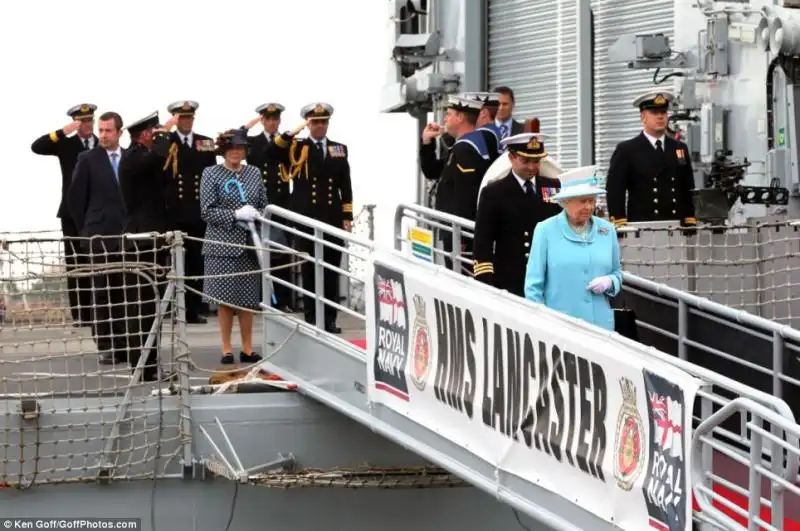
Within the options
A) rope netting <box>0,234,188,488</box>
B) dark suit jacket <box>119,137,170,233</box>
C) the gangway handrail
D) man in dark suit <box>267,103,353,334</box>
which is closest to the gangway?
the gangway handrail

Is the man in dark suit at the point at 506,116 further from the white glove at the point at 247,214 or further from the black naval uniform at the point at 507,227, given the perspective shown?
the black naval uniform at the point at 507,227

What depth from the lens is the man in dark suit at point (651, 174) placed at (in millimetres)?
11039

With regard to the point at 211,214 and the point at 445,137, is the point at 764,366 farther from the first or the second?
the point at 445,137

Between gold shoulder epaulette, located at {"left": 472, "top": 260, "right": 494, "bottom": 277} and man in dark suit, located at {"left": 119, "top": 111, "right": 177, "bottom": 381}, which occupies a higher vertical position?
man in dark suit, located at {"left": 119, "top": 111, "right": 177, "bottom": 381}

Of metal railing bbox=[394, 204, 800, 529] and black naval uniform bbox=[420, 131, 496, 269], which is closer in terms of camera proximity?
metal railing bbox=[394, 204, 800, 529]

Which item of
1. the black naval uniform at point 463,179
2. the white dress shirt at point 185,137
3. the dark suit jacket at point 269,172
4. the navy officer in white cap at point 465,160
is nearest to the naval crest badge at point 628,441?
the navy officer in white cap at point 465,160

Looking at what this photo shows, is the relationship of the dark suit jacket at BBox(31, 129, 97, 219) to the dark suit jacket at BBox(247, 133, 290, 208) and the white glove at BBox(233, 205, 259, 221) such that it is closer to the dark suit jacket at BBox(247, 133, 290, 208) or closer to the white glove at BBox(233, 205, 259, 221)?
the dark suit jacket at BBox(247, 133, 290, 208)

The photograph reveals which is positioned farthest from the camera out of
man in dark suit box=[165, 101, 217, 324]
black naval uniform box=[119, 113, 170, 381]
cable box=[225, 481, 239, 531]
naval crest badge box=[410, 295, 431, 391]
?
man in dark suit box=[165, 101, 217, 324]

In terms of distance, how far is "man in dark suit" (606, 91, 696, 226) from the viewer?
1104 centimetres

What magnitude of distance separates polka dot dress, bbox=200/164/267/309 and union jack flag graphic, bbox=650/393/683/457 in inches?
181

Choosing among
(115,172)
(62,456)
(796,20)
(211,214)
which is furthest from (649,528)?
(796,20)

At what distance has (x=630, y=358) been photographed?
639 centimetres

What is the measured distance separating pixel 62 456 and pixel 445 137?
4544mm

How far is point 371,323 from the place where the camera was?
350 inches
